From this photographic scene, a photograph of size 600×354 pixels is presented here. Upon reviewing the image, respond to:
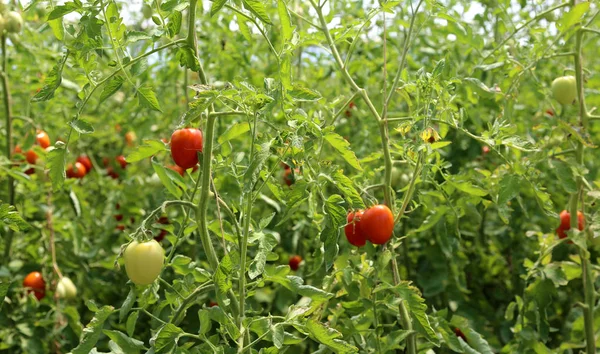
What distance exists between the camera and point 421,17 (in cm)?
232

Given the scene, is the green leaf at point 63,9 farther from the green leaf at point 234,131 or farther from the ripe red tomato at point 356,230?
the ripe red tomato at point 356,230

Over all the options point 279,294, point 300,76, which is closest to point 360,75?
point 300,76

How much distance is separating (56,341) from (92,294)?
0.36 meters

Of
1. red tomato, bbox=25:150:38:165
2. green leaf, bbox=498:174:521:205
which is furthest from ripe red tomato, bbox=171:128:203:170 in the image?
red tomato, bbox=25:150:38:165

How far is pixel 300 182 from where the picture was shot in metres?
1.24

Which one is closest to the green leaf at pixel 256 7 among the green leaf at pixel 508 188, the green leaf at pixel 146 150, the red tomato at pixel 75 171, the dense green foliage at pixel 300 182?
the dense green foliage at pixel 300 182

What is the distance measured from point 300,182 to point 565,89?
1.01 metres

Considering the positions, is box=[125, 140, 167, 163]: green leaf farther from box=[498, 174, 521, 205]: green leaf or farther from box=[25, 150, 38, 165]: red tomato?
box=[25, 150, 38, 165]: red tomato

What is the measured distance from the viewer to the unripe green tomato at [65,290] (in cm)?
231

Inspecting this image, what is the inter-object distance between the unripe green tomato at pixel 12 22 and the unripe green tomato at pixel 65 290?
78 centimetres

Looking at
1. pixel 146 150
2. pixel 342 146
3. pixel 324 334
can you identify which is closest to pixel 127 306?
pixel 146 150

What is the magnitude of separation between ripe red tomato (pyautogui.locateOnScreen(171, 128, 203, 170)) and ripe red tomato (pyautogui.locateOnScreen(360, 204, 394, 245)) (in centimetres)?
35

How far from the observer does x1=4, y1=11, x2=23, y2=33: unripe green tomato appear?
2.21 m

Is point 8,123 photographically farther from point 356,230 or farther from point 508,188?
point 508,188
